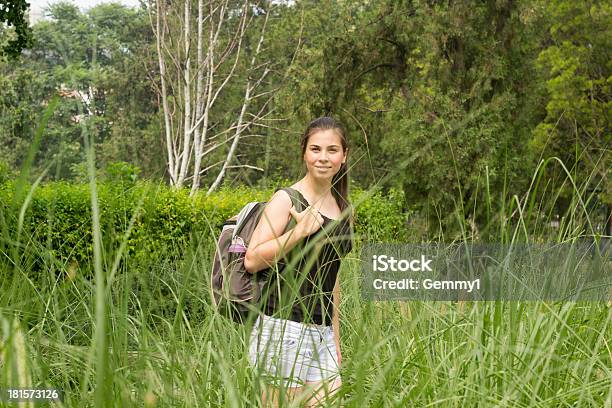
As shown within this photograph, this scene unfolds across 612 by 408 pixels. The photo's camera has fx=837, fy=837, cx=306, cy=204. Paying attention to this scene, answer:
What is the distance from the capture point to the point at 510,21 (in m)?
15.5

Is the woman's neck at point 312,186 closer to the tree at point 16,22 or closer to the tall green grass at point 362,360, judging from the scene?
the tall green grass at point 362,360

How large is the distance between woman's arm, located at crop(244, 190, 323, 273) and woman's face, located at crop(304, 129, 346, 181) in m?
0.16

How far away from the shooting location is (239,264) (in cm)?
280

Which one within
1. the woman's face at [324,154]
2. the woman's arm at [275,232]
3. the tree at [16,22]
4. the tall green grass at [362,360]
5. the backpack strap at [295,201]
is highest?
the tree at [16,22]

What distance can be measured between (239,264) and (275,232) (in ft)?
1.20

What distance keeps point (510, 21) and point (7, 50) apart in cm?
1052

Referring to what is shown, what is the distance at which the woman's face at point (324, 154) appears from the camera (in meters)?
2.88

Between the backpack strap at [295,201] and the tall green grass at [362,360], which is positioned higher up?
the backpack strap at [295,201]

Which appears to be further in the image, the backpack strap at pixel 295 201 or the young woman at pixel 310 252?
Answer: the backpack strap at pixel 295 201

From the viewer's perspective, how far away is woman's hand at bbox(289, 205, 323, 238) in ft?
8.29

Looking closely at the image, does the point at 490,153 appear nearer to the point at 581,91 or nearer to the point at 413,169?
the point at 413,169

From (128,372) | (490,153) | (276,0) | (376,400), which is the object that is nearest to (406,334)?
(376,400)

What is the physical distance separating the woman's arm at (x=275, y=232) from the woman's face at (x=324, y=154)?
0.53ft

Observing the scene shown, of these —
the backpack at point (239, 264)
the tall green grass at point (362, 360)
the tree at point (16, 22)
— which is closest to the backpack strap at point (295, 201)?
the backpack at point (239, 264)
